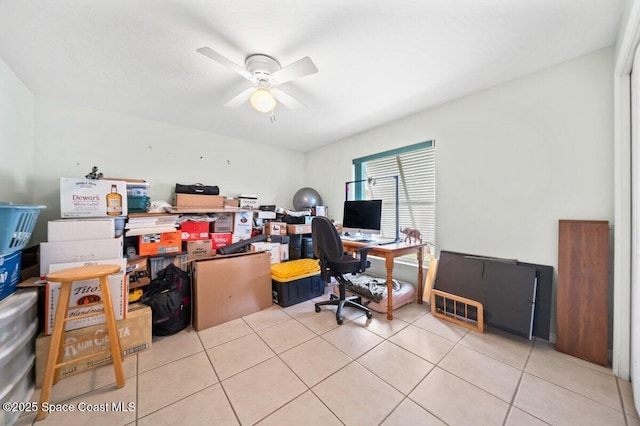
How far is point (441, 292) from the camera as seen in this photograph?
2.22 metres

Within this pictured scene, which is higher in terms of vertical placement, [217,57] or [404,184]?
[217,57]

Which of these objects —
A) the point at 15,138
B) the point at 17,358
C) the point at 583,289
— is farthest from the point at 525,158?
the point at 15,138

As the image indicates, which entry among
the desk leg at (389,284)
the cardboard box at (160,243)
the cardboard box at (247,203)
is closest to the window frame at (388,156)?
the desk leg at (389,284)

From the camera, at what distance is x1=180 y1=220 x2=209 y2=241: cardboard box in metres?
2.66

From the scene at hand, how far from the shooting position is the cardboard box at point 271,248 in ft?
9.50

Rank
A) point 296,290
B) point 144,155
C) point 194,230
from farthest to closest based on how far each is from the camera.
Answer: point 144,155 → point 194,230 → point 296,290

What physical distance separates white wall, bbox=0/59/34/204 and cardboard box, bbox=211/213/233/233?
1687mm

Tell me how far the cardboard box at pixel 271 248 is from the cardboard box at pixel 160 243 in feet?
2.81

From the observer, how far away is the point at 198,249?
2711 millimetres

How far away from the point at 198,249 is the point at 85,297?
1212mm

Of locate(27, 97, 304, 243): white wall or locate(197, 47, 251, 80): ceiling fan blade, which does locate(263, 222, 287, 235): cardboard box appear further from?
locate(197, 47, 251, 80): ceiling fan blade

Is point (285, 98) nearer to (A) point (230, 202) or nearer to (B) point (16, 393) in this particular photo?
(A) point (230, 202)

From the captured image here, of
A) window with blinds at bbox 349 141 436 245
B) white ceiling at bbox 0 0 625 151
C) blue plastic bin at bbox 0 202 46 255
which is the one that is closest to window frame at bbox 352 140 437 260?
window with blinds at bbox 349 141 436 245

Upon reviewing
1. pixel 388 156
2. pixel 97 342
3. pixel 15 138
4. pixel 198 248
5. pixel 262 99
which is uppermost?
pixel 262 99
